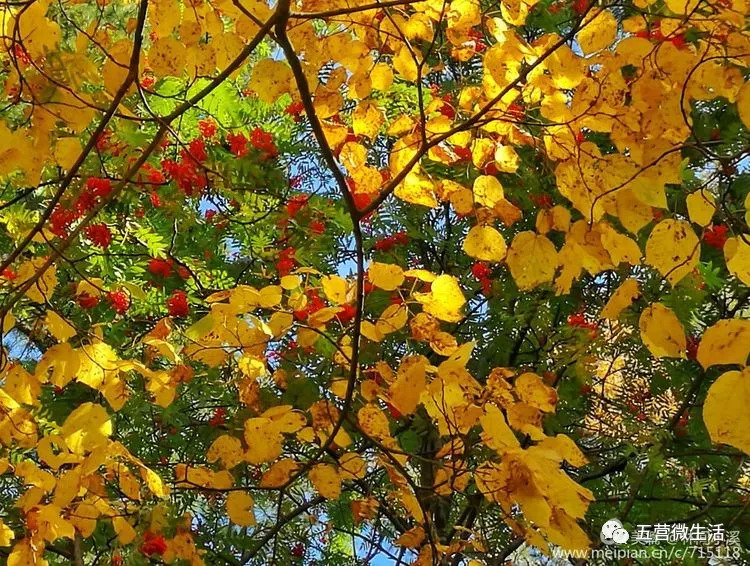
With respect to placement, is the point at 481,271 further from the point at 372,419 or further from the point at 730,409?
the point at 730,409

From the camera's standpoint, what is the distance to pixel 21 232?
2553mm

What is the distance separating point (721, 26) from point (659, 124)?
16 centimetres

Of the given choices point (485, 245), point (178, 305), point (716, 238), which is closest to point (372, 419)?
point (485, 245)

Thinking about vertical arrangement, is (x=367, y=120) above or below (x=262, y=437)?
above

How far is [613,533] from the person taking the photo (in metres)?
2.07

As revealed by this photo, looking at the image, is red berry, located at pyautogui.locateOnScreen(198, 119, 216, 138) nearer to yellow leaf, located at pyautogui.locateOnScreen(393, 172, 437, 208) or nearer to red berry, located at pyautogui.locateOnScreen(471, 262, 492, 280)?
red berry, located at pyautogui.locateOnScreen(471, 262, 492, 280)

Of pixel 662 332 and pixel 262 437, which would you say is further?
pixel 262 437

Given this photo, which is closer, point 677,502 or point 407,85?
point 677,502

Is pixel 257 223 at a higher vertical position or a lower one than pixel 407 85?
lower

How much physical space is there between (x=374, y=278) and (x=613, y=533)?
3.87 ft

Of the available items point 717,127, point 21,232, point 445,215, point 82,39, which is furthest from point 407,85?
point 82,39

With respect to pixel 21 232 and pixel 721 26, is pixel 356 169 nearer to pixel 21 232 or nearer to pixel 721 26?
pixel 721 26

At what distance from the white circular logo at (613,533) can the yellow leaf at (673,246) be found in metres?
1.21

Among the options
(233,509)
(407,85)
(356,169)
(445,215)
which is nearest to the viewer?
(356,169)
